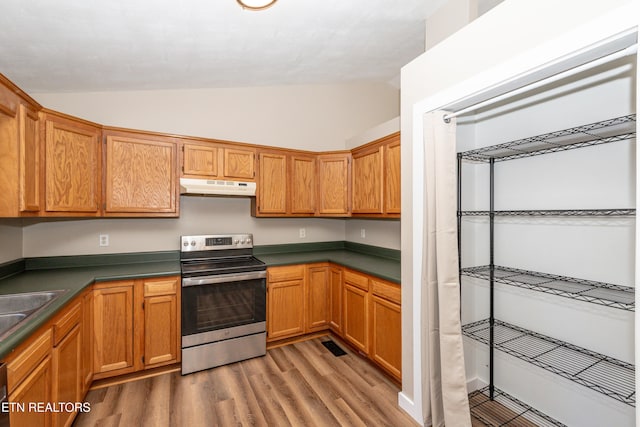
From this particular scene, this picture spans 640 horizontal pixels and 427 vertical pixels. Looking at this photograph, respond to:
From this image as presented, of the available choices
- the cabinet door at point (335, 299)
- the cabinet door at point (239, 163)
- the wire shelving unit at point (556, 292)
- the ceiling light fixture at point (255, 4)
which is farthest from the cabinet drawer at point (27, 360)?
the wire shelving unit at point (556, 292)

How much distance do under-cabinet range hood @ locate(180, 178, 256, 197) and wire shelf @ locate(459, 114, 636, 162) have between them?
2038 mm

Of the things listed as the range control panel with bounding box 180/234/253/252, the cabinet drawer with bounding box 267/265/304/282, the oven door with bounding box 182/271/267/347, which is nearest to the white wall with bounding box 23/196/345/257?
the range control panel with bounding box 180/234/253/252

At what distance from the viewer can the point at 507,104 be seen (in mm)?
2107

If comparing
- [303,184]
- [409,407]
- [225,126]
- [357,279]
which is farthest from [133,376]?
[225,126]

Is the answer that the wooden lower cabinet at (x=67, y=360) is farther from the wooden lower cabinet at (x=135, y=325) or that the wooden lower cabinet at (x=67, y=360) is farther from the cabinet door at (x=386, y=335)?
the cabinet door at (x=386, y=335)

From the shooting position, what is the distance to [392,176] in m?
2.83

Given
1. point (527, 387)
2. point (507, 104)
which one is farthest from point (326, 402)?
point (507, 104)

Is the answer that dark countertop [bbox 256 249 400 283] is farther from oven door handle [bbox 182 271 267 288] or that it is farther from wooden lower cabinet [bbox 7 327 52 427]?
wooden lower cabinet [bbox 7 327 52 427]

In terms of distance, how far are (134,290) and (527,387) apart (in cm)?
298

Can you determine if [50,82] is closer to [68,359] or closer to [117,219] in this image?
[117,219]

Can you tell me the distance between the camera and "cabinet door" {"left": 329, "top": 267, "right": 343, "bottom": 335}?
10.4 ft

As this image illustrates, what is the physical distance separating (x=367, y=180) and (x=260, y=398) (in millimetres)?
2170

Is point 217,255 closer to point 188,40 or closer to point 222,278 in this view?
point 222,278

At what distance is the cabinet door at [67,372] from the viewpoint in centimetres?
169
